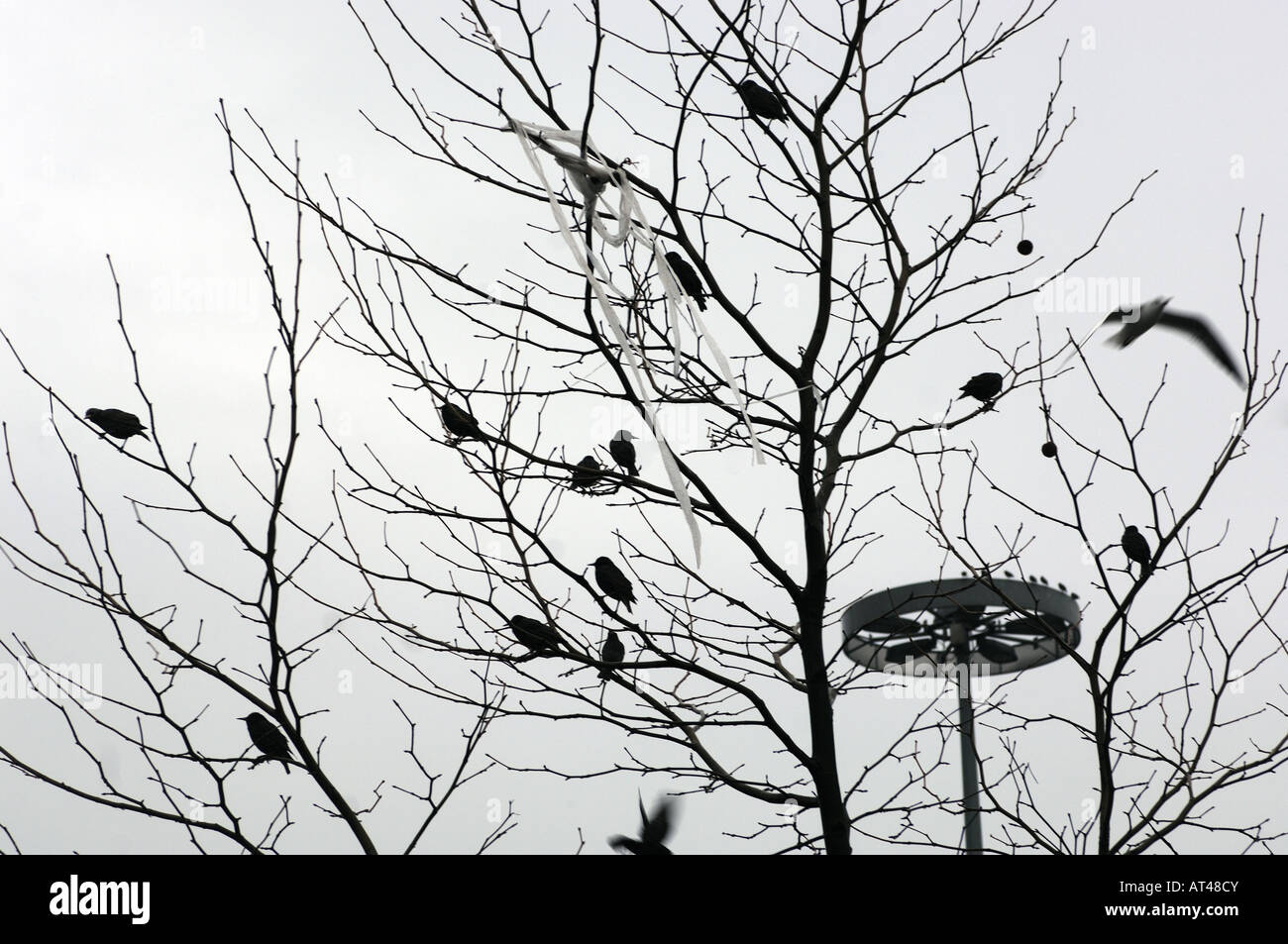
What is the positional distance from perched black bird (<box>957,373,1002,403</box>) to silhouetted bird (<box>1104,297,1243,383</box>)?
54 centimetres

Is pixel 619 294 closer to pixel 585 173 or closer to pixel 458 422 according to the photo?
pixel 585 173

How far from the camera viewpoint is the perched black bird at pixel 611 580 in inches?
183

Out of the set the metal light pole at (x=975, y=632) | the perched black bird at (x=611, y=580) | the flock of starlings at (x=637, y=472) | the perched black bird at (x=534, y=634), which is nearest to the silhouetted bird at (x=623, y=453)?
the flock of starlings at (x=637, y=472)

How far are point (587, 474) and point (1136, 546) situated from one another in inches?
70.9

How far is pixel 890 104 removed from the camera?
4316 mm

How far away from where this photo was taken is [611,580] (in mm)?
4641

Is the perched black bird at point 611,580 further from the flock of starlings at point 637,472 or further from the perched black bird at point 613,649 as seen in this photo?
the flock of starlings at point 637,472

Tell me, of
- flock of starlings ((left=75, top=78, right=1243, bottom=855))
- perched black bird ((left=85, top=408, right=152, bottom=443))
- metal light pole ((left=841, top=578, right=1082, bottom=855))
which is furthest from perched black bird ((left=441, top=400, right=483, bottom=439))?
metal light pole ((left=841, top=578, right=1082, bottom=855))

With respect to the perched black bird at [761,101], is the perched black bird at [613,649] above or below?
below

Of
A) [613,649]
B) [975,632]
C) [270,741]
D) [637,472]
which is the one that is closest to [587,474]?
[637,472]

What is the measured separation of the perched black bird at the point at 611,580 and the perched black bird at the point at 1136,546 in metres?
1.76

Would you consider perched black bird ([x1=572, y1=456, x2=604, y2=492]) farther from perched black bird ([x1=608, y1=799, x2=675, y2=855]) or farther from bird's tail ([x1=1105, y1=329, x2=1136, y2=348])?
bird's tail ([x1=1105, y1=329, x2=1136, y2=348])
